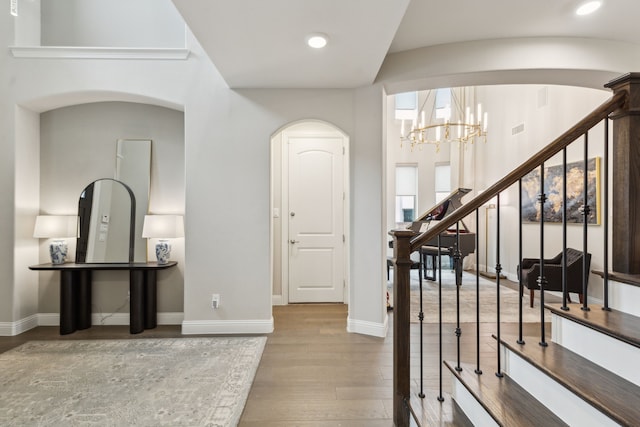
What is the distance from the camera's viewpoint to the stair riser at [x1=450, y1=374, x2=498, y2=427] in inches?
63.0

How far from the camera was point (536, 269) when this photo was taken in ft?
13.6

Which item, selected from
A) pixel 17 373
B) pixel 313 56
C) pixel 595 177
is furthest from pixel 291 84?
pixel 595 177

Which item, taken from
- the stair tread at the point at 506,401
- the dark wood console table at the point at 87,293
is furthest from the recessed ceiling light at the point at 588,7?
the dark wood console table at the point at 87,293

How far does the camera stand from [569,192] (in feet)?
16.0

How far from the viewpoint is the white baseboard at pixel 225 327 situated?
3678 mm

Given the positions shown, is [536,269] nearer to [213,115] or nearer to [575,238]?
[575,238]

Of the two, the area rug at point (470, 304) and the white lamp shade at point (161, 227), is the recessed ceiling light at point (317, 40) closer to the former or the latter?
the white lamp shade at point (161, 227)

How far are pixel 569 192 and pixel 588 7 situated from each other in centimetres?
277

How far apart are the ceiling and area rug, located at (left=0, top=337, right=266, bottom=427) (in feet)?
8.75

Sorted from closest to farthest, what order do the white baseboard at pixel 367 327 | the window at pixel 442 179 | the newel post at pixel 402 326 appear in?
1. the newel post at pixel 402 326
2. the white baseboard at pixel 367 327
3. the window at pixel 442 179

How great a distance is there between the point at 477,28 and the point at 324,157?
2.42 m

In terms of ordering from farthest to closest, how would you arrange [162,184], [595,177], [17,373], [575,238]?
1. [575,238]
2. [595,177]
3. [162,184]
4. [17,373]

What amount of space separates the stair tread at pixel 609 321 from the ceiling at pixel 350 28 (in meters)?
2.09

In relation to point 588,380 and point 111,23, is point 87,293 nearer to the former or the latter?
point 111,23
